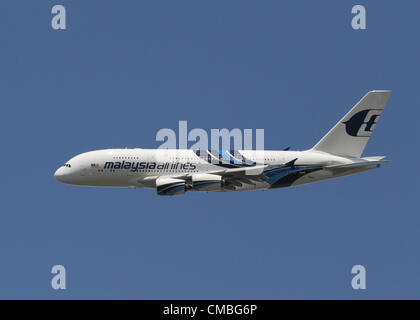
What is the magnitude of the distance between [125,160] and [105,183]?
3033 millimetres

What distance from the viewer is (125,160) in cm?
7894

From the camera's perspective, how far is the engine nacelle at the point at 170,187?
77250 mm

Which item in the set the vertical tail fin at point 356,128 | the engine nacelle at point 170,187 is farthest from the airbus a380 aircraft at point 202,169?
the vertical tail fin at point 356,128

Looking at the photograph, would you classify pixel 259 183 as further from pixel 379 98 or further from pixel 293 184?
pixel 379 98

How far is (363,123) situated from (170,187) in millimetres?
21675

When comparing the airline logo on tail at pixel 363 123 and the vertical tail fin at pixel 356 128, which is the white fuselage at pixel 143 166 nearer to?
the vertical tail fin at pixel 356 128

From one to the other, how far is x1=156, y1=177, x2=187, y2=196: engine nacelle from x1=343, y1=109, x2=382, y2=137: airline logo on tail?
61.6ft

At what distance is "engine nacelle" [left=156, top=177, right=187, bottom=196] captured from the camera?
7725cm

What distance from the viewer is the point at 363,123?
83812 millimetres

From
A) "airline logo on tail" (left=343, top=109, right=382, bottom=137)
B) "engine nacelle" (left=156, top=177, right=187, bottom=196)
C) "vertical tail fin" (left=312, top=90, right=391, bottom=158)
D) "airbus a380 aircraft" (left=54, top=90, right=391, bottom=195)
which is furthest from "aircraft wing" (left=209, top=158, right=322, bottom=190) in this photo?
"airline logo on tail" (left=343, top=109, right=382, bottom=137)

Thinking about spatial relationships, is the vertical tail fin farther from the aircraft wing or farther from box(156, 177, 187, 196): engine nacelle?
box(156, 177, 187, 196): engine nacelle

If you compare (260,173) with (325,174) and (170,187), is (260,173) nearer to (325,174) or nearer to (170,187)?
(325,174)

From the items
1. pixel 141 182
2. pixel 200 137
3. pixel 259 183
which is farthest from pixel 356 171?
pixel 141 182

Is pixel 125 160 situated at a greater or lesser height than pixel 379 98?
lesser
